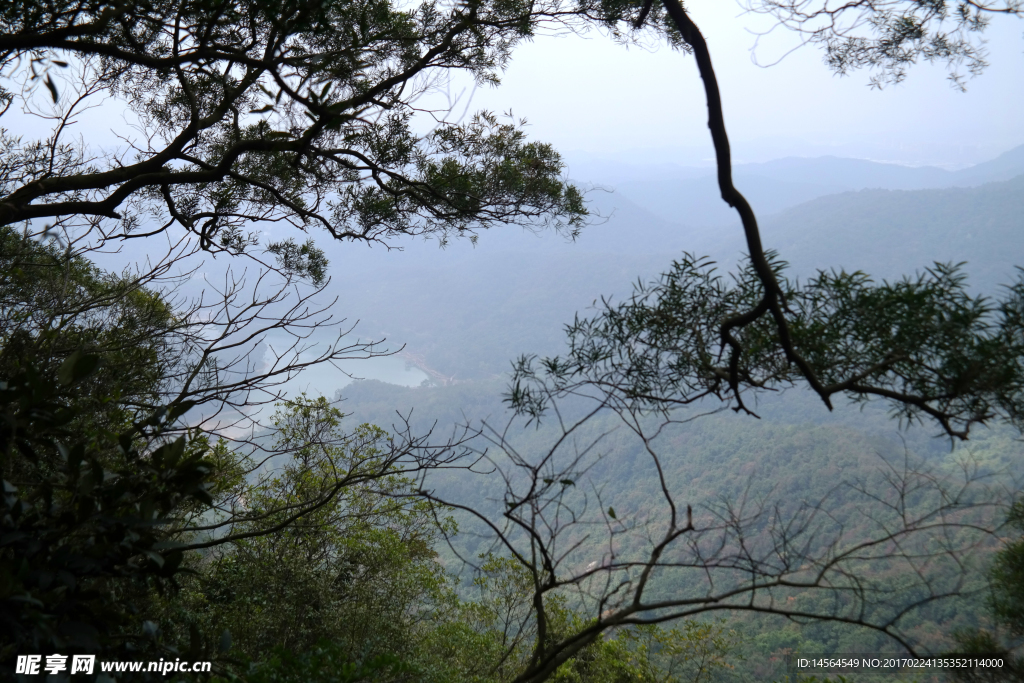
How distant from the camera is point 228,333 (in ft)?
7.16

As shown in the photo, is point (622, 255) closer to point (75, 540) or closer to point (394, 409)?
point (394, 409)

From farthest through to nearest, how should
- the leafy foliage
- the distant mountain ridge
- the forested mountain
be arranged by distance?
the distant mountain ridge → the forested mountain → the leafy foliage

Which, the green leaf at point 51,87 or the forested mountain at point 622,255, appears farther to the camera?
the forested mountain at point 622,255

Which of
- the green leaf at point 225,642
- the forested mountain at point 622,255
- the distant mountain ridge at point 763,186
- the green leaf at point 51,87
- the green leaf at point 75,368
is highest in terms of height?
the distant mountain ridge at point 763,186

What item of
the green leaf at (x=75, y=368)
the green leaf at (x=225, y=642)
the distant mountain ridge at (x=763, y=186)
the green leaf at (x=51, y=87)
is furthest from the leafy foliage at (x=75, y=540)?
the distant mountain ridge at (x=763, y=186)

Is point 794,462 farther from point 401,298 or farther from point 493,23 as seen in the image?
point 401,298

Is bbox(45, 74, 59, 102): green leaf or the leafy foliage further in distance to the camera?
bbox(45, 74, 59, 102): green leaf

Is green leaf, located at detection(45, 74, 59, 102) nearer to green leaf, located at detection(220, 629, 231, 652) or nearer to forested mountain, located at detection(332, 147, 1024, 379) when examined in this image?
green leaf, located at detection(220, 629, 231, 652)

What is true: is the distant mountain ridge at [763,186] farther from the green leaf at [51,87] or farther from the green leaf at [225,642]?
the green leaf at [225,642]

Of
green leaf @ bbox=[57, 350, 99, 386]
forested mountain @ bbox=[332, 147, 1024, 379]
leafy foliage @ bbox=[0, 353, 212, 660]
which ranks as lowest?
leafy foliage @ bbox=[0, 353, 212, 660]

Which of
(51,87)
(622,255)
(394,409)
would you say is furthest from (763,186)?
(51,87)

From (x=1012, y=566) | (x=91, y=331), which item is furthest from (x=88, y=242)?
(x=1012, y=566)

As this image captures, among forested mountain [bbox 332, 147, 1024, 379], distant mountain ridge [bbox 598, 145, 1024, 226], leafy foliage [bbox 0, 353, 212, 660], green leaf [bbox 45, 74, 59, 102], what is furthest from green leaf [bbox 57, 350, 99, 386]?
distant mountain ridge [bbox 598, 145, 1024, 226]

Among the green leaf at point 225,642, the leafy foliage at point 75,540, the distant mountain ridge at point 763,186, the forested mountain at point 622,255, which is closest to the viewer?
the leafy foliage at point 75,540
